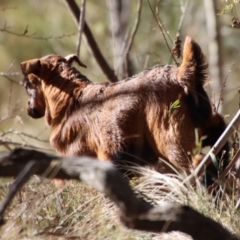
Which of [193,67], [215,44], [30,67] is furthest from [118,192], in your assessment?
[215,44]

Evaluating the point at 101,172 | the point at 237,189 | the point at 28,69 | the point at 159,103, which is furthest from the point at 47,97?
the point at 101,172

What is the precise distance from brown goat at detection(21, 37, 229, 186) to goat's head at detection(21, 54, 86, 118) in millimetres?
12

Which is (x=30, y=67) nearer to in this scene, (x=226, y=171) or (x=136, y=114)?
(x=136, y=114)

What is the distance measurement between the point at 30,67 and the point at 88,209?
2.46 metres

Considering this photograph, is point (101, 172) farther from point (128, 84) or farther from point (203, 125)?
point (128, 84)

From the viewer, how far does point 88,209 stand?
17.2 ft

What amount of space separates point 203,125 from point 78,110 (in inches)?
A: 56.4

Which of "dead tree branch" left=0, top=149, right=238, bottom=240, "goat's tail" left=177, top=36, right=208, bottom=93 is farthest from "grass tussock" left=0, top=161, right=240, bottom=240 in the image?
"goat's tail" left=177, top=36, right=208, bottom=93

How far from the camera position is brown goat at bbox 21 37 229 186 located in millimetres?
6008

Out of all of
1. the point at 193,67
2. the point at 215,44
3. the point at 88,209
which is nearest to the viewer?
the point at 88,209

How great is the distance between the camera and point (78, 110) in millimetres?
7066

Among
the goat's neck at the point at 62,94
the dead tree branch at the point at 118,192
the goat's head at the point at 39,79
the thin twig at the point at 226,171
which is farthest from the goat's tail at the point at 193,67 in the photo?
the dead tree branch at the point at 118,192

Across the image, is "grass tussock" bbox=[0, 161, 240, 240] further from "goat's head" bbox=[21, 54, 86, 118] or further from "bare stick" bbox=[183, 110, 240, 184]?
"goat's head" bbox=[21, 54, 86, 118]

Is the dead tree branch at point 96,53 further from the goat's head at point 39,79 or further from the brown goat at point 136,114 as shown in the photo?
the brown goat at point 136,114
